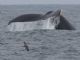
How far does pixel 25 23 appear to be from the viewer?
4328cm

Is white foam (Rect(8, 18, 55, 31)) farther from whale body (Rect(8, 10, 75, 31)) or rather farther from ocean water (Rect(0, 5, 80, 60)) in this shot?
ocean water (Rect(0, 5, 80, 60))

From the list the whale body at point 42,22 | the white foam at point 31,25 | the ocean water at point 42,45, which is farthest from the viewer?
the white foam at point 31,25

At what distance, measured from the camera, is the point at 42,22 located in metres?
42.7

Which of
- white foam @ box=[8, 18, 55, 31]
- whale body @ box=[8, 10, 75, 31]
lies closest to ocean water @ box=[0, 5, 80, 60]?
whale body @ box=[8, 10, 75, 31]

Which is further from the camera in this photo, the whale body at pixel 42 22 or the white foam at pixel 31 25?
the white foam at pixel 31 25

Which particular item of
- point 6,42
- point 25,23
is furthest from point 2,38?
point 25,23

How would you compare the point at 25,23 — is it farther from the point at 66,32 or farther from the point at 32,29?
the point at 66,32

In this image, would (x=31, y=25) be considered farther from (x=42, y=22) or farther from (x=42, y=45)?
(x=42, y=45)

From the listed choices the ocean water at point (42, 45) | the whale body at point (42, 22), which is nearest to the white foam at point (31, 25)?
the whale body at point (42, 22)

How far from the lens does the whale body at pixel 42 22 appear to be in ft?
138

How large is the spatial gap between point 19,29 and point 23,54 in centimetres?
1613

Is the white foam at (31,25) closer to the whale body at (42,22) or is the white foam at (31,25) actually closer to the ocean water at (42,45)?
the whale body at (42,22)

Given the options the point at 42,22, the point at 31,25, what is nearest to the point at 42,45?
the point at 42,22

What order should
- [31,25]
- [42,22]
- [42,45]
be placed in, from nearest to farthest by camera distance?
[42,45], [42,22], [31,25]
